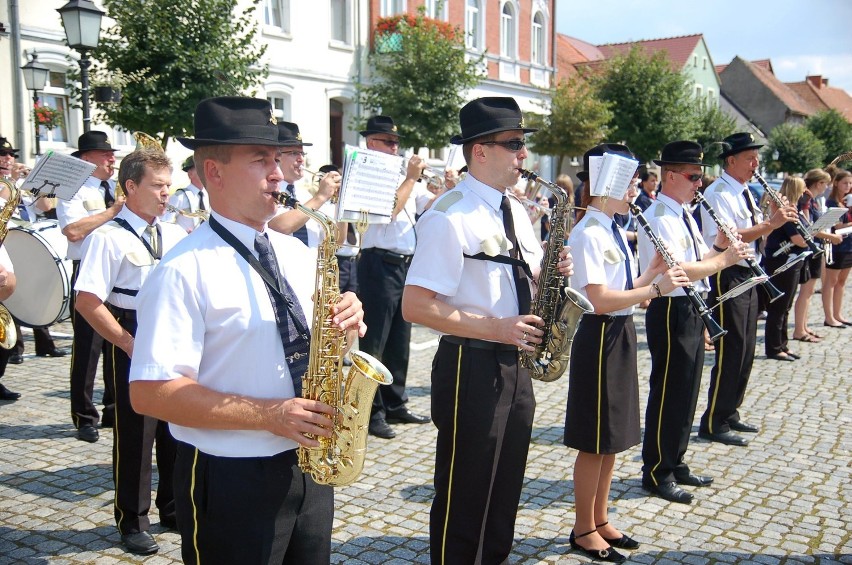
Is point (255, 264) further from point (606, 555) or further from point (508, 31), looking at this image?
point (508, 31)

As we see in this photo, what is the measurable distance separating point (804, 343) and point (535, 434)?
6.05 metres

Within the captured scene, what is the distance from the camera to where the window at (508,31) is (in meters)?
32.0

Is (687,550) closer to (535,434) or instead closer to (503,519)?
(503,519)

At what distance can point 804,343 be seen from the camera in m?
11.0

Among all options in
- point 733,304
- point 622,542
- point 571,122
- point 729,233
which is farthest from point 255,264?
point 571,122

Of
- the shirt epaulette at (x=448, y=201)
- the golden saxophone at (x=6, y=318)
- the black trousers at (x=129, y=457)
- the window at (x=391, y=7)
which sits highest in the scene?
the window at (x=391, y=7)

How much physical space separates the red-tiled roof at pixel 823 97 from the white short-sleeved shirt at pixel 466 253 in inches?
2861

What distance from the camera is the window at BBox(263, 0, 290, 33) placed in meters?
21.9

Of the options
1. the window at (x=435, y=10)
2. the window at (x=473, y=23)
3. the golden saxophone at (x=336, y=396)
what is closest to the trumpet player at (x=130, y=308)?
the golden saxophone at (x=336, y=396)

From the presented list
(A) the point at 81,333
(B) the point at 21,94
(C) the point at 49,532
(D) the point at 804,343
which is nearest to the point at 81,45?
(A) the point at 81,333

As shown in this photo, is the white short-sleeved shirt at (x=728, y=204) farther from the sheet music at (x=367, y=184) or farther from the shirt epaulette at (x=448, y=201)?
the shirt epaulette at (x=448, y=201)

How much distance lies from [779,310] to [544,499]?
5.73 m

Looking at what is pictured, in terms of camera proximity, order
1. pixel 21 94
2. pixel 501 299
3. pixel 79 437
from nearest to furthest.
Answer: pixel 501 299 → pixel 79 437 → pixel 21 94

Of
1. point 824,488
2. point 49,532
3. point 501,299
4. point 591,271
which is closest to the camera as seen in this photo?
point 501,299
